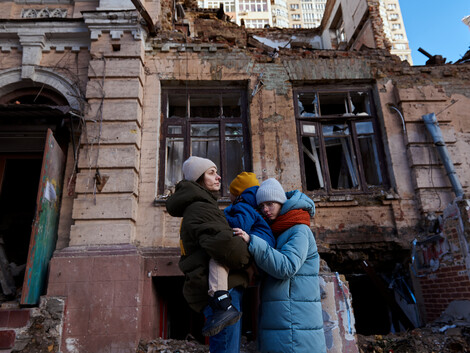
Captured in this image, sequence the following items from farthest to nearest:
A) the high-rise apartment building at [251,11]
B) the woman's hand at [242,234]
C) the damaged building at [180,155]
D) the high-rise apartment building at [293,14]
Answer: the high-rise apartment building at [293,14] → the high-rise apartment building at [251,11] → the damaged building at [180,155] → the woman's hand at [242,234]

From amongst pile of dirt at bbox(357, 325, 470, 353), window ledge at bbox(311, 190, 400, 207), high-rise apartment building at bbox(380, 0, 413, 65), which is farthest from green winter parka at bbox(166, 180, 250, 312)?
high-rise apartment building at bbox(380, 0, 413, 65)

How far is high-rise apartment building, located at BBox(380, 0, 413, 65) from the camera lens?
69125mm

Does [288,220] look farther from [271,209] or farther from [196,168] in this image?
[196,168]

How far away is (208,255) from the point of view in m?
2.37

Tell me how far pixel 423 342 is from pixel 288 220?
12.0 ft

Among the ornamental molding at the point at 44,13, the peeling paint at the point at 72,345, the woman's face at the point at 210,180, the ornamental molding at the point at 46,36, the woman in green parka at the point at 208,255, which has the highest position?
the ornamental molding at the point at 44,13

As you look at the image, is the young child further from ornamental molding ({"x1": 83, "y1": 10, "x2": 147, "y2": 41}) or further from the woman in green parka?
ornamental molding ({"x1": 83, "y1": 10, "x2": 147, "y2": 41})

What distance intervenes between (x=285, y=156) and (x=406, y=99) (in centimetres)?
281

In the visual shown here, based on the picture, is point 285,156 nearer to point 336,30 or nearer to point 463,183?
point 463,183

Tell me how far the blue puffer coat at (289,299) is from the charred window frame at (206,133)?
162 inches

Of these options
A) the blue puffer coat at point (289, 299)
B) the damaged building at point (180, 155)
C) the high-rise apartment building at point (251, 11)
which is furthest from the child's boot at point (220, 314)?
the high-rise apartment building at point (251, 11)

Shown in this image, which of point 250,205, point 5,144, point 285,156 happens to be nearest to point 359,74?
point 285,156

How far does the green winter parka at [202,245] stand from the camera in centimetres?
222

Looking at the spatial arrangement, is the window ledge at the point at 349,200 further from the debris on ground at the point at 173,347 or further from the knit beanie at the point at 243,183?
the knit beanie at the point at 243,183
